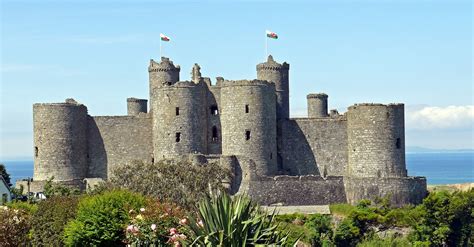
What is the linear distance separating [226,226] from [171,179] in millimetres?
19995

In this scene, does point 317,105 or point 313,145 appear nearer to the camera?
point 313,145

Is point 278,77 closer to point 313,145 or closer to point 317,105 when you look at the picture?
point 317,105

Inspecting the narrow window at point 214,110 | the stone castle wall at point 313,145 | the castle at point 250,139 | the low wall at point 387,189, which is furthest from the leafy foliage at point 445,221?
the narrow window at point 214,110

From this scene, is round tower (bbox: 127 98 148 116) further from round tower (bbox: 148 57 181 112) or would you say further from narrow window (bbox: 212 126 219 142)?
narrow window (bbox: 212 126 219 142)

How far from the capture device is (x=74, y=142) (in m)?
58.1

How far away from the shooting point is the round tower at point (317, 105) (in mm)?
60625

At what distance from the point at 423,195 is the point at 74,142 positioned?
19.2 meters

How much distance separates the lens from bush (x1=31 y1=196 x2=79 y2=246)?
39.8 meters

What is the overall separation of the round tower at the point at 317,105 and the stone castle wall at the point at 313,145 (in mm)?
3220

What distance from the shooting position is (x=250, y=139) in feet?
180

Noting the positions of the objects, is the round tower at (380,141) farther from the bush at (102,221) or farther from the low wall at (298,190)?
the bush at (102,221)

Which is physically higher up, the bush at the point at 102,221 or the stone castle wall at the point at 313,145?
the stone castle wall at the point at 313,145

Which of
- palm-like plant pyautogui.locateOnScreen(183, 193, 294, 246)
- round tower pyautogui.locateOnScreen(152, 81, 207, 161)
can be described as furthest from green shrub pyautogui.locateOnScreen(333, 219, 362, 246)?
palm-like plant pyautogui.locateOnScreen(183, 193, 294, 246)

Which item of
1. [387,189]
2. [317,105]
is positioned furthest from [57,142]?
[387,189]
